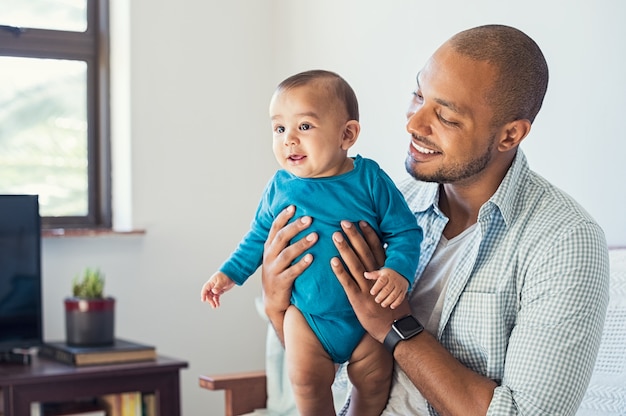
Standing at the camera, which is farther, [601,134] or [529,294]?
[601,134]

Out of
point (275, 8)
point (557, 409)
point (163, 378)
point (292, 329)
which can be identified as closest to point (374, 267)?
point (292, 329)

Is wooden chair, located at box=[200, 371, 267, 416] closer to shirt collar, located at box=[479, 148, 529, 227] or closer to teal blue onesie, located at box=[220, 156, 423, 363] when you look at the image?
teal blue onesie, located at box=[220, 156, 423, 363]

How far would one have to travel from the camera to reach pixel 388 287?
5.30ft

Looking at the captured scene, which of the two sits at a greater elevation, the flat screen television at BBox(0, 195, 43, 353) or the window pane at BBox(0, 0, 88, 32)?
the window pane at BBox(0, 0, 88, 32)

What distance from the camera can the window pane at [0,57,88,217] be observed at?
3523 millimetres

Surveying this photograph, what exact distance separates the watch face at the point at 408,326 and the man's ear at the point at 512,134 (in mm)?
378

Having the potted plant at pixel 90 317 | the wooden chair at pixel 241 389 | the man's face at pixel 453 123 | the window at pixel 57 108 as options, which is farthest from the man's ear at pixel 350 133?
the window at pixel 57 108

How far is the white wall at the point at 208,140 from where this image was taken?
3.17 m

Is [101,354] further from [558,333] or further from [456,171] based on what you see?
[558,333]

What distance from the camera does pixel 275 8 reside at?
3.84 metres

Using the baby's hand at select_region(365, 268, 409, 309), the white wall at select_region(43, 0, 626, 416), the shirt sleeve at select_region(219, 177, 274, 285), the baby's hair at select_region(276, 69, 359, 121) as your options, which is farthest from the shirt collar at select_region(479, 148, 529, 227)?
the white wall at select_region(43, 0, 626, 416)

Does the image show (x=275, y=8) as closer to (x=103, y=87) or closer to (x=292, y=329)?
(x=103, y=87)

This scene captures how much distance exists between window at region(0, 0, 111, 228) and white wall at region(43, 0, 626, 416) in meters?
0.17

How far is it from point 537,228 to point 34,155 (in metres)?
2.42
